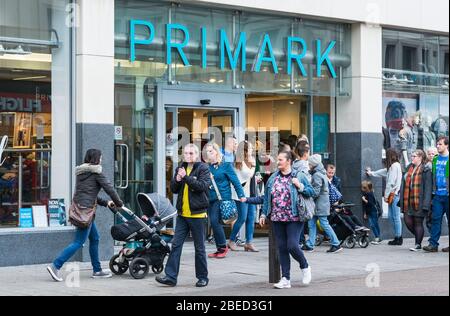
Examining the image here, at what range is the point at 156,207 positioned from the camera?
12172 millimetres

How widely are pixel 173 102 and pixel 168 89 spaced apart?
0.84ft

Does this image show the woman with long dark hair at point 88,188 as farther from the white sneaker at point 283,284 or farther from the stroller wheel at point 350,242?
the stroller wheel at point 350,242

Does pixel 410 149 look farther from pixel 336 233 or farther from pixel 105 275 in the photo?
pixel 105 275

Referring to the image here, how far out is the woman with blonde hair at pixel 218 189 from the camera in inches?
564

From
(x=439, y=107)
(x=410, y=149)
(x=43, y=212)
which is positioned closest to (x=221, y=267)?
(x=43, y=212)

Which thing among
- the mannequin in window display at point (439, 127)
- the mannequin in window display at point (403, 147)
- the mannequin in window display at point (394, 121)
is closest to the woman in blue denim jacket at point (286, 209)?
the mannequin in window display at point (394, 121)

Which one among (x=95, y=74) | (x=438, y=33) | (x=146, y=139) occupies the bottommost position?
(x=146, y=139)

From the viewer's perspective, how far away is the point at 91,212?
1196 cm

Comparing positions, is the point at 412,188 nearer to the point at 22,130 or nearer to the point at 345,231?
the point at 345,231

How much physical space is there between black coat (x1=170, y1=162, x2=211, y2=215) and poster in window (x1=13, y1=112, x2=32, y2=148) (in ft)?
11.7

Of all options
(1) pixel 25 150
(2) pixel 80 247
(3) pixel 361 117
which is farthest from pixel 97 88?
(3) pixel 361 117

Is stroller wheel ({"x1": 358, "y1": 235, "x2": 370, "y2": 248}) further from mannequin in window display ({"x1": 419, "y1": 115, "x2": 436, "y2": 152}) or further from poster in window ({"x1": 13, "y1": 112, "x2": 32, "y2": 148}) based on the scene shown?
poster in window ({"x1": 13, "y1": 112, "x2": 32, "y2": 148})

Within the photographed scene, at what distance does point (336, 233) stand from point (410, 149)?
3757 mm
